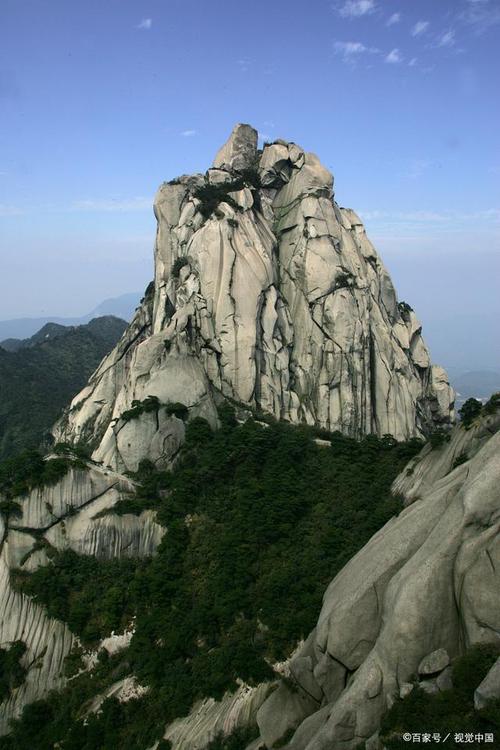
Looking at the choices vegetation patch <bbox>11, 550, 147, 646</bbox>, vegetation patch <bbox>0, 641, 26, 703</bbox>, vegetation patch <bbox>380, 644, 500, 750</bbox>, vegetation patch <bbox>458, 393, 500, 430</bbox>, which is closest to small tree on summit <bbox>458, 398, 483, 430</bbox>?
vegetation patch <bbox>458, 393, 500, 430</bbox>

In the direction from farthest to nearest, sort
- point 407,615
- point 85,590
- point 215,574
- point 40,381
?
point 40,381 < point 85,590 < point 215,574 < point 407,615

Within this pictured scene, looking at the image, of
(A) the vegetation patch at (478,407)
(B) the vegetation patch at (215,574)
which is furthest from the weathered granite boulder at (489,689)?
(A) the vegetation patch at (478,407)

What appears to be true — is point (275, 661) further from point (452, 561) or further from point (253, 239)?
point (253, 239)

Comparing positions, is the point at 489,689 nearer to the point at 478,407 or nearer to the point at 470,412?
the point at 470,412

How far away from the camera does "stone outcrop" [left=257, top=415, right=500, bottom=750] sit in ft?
44.4

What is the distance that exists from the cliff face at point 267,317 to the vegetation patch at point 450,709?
2663 centimetres

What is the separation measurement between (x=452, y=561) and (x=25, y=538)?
20.9 metres

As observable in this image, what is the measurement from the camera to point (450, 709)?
12.2 metres

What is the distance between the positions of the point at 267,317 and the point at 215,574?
24567 millimetres

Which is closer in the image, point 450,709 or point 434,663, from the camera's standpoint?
point 450,709

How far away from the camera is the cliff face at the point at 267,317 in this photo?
143ft

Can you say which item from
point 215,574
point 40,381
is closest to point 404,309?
point 215,574

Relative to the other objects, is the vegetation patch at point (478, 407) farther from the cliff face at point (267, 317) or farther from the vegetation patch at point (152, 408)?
the vegetation patch at point (152, 408)

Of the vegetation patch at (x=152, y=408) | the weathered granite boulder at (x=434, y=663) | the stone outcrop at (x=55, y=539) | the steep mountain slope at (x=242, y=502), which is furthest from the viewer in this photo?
the vegetation patch at (x=152, y=408)
